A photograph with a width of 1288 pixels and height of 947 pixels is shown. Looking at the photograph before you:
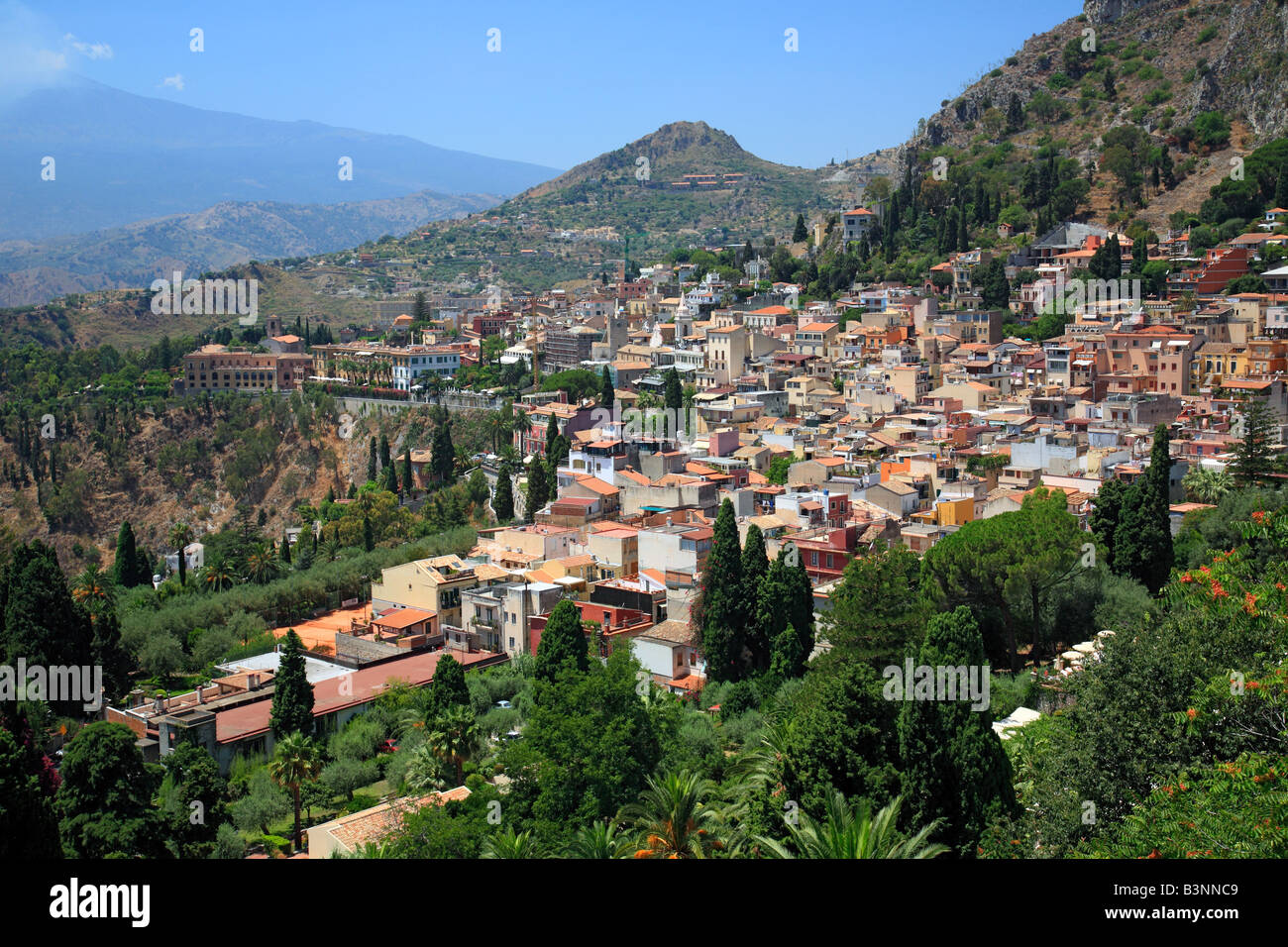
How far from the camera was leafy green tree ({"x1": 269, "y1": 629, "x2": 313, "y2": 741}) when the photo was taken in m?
18.5

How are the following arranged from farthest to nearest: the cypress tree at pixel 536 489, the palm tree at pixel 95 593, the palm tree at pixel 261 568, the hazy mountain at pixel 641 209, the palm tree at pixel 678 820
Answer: the hazy mountain at pixel 641 209, the cypress tree at pixel 536 489, the palm tree at pixel 261 568, the palm tree at pixel 95 593, the palm tree at pixel 678 820

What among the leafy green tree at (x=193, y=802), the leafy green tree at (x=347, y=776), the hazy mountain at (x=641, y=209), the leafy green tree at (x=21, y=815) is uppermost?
the hazy mountain at (x=641, y=209)

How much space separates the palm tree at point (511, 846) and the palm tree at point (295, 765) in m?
4.84

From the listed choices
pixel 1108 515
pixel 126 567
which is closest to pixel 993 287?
pixel 1108 515

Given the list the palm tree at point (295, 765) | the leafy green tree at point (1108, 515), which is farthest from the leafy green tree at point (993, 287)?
the palm tree at point (295, 765)

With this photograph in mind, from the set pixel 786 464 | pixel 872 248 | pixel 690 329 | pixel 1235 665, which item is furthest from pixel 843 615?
pixel 872 248

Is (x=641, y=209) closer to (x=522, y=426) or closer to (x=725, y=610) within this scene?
(x=522, y=426)

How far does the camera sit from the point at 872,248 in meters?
55.6

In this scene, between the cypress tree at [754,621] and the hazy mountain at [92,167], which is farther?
the hazy mountain at [92,167]

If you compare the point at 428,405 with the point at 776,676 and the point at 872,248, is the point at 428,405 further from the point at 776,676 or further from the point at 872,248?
the point at 776,676

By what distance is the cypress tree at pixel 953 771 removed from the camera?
1143 centimetres

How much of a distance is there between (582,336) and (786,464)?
24.1 meters

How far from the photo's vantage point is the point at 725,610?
67.3 feet

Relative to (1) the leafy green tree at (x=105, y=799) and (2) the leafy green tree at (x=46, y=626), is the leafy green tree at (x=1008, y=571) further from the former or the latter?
(2) the leafy green tree at (x=46, y=626)
